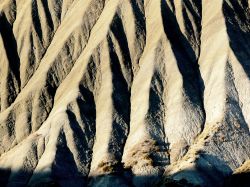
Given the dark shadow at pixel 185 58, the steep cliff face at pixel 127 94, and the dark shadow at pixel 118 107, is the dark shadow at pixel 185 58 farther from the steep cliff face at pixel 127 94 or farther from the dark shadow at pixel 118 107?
the dark shadow at pixel 118 107

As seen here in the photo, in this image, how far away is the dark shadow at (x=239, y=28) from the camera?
3268 inches

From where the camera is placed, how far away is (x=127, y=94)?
285 feet

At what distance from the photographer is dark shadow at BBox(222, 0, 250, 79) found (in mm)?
83000

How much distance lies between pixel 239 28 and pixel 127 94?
15.8m

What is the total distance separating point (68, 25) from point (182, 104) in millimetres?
25061

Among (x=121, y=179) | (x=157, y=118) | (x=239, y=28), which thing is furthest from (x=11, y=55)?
(x=239, y=28)

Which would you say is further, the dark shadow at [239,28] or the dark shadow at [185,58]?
the dark shadow at [239,28]

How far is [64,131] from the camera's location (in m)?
82.8

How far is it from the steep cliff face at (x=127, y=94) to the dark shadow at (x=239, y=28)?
167mm

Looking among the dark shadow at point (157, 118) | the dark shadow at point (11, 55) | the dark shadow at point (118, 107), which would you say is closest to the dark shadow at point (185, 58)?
the dark shadow at point (157, 118)

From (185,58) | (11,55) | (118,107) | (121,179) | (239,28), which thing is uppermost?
(11,55)

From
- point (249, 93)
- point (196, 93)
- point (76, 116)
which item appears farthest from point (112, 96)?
point (249, 93)

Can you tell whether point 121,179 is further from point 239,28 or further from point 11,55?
point 11,55

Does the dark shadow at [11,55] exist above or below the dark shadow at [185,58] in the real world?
above
